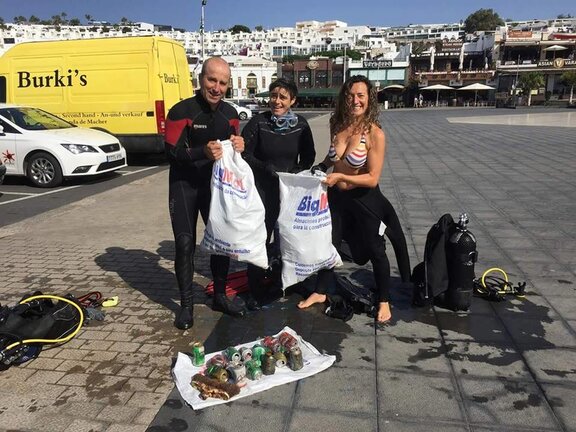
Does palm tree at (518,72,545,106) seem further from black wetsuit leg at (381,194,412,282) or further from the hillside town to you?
black wetsuit leg at (381,194,412,282)

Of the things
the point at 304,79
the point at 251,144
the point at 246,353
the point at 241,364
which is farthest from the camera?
the point at 304,79

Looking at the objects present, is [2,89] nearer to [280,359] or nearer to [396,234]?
[396,234]

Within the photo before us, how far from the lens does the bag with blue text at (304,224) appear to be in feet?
11.3

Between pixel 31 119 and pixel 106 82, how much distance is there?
211 cm

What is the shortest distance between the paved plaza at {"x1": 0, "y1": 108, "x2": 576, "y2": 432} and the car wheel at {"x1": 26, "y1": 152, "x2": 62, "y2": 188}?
3324 mm

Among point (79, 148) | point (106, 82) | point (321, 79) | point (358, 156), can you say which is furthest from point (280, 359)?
point (321, 79)

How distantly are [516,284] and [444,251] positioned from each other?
1.09 metres

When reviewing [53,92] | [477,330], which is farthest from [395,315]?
[53,92]

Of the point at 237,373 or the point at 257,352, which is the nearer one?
the point at 237,373

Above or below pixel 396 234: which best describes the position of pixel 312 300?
below

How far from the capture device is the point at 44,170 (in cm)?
951

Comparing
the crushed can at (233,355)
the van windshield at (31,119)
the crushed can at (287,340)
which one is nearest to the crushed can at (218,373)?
the crushed can at (233,355)

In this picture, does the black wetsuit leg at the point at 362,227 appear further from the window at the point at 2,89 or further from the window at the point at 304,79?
the window at the point at 304,79

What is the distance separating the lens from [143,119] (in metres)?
11.3
